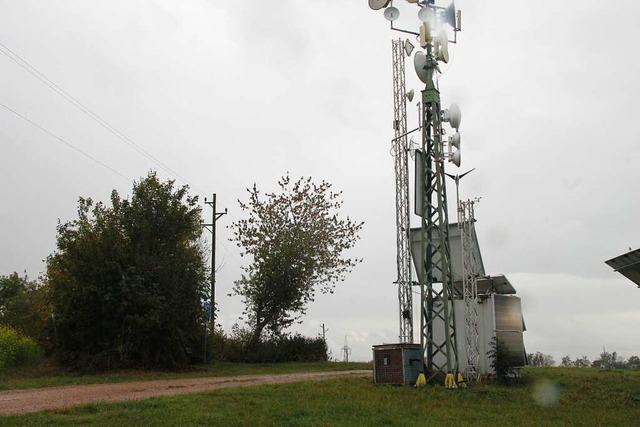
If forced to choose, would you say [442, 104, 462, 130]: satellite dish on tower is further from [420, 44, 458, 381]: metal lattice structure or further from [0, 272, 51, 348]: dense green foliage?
[0, 272, 51, 348]: dense green foliage

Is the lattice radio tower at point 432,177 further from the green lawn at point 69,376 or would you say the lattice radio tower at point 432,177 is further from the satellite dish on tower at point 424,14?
the green lawn at point 69,376

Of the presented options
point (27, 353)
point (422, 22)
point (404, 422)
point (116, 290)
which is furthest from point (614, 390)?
point (27, 353)

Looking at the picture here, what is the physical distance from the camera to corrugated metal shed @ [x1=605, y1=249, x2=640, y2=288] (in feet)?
62.1

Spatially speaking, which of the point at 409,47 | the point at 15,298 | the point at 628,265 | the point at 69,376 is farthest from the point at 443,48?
the point at 15,298

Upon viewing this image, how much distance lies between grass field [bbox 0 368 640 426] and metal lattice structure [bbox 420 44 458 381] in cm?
127

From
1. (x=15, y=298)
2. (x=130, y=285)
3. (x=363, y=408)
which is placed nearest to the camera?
(x=363, y=408)

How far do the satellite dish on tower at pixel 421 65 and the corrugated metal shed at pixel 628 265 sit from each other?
8.29 m

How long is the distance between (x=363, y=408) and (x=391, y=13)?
1298cm

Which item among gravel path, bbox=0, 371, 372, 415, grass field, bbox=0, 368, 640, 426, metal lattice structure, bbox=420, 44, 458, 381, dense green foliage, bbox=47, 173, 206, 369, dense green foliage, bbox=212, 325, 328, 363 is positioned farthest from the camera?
dense green foliage, bbox=212, 325, 328, 363

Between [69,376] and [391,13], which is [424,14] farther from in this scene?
[69,376]

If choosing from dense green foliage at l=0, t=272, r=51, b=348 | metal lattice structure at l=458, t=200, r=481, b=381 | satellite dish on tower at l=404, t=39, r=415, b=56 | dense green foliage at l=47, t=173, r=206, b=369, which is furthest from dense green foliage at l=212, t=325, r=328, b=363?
dense green foliage at l=0, t=272, r=51, b=348

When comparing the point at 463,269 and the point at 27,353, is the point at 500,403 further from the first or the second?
the point at 27,353

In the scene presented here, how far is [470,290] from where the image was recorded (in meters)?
23.7

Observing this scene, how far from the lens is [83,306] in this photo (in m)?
26.7
